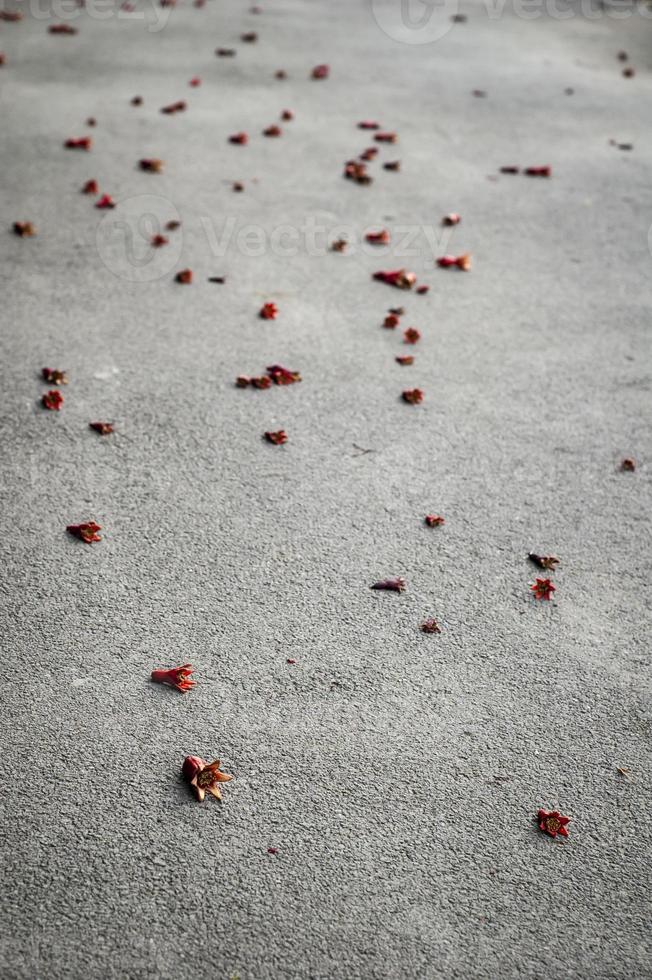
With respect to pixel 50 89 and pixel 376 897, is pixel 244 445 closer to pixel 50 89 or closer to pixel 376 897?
pixel 376 897

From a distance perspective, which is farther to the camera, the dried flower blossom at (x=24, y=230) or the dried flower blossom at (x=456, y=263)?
the dried flower blossom at (x=456, y=263)

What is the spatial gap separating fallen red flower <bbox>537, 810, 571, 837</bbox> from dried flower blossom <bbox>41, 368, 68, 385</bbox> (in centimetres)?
314

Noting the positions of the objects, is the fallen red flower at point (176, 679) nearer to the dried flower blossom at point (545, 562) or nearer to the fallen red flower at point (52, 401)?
the dried flower blossom at point (545, 562)

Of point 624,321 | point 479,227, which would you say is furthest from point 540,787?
point 479,227

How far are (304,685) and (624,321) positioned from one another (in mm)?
3487

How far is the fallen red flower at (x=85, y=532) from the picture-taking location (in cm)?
357

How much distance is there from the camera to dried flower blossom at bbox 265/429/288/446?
13.7 ft

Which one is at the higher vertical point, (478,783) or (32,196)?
(32,196)

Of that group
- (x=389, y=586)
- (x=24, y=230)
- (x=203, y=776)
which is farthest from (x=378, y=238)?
(x=203, y=776)

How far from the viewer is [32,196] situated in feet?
20.2

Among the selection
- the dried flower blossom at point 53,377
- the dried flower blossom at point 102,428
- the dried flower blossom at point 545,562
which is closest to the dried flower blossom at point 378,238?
the dried flower blossom at point 53,377

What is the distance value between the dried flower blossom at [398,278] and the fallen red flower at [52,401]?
7.66ft

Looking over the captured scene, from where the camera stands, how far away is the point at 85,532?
3.58m

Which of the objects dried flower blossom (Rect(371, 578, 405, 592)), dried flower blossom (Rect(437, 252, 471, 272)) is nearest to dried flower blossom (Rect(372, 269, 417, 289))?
dried flower blossom (Rect(437, 252, 471, 272))
